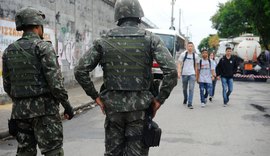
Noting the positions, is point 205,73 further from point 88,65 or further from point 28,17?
point 28,17

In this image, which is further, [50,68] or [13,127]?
[13,127]

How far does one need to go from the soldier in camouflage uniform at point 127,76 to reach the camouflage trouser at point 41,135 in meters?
0.49

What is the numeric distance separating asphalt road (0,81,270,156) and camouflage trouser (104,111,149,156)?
191 centimetres

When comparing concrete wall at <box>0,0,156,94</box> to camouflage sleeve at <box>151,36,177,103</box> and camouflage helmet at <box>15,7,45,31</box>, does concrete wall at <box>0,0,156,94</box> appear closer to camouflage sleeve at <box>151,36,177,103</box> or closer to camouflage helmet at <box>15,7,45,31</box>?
camouflage helmet at <box>15,7,45,31</box>

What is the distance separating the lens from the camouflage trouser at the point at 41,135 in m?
3.40

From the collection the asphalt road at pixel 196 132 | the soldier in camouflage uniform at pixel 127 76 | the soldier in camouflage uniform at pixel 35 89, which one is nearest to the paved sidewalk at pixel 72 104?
the asphalt road at pixel 196 132

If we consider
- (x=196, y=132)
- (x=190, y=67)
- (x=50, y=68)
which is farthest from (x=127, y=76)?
(x=190, y=67)

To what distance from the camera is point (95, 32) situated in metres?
17.0

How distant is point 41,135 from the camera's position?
134 inches

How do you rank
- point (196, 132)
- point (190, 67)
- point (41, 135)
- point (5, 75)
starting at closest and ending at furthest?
point (41, 135) → point (5, 75) → point (196, 132) → point (190, 67)

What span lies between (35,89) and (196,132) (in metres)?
3.94

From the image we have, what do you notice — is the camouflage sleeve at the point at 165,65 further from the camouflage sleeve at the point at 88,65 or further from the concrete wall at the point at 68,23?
the concrete wall at the point at 68,23

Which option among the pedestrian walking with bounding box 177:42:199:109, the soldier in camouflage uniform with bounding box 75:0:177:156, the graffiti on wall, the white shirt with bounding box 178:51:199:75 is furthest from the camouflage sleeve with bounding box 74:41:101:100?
the graffiti on wall

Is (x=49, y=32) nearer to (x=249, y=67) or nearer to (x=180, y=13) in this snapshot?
(x=249, y=67)
